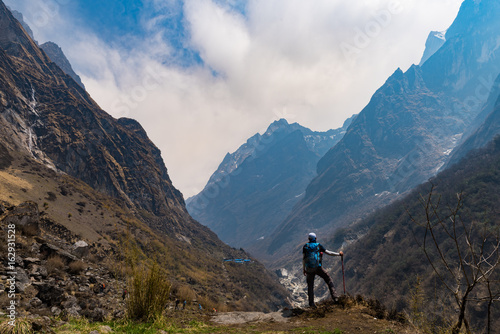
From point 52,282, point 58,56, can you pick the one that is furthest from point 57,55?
point 52,282

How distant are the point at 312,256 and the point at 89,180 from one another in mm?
71373

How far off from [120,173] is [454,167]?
11608cm

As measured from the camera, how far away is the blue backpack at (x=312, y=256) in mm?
7812

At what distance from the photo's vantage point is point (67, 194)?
4291cm

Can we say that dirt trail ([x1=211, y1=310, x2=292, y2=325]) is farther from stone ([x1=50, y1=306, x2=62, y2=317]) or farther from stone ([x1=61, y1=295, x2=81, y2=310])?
stone ([x1=50, y1=306, x2=62, y2=317])

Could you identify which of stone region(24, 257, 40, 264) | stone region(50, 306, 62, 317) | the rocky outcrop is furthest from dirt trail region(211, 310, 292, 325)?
stone region(24, 257, 40, 264)

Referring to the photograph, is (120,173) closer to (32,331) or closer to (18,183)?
(18,183)

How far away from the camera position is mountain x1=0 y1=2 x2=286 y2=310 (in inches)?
1399

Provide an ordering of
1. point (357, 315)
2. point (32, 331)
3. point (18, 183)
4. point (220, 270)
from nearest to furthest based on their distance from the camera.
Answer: point (32, 331) < point (357, 315) < point (18, 183) < point (220, 270)

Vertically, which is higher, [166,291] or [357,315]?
[166,291]

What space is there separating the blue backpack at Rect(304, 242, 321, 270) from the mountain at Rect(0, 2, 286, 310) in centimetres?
602

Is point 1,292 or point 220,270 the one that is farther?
point 220,270

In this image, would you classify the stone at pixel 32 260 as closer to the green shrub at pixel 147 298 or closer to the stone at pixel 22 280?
the stone at pixel 22 280

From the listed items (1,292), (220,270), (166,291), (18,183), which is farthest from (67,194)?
(166,291)
